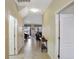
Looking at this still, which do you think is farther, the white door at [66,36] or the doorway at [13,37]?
the doorway at [13,37]

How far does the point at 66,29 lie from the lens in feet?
17.7

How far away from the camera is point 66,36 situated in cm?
537

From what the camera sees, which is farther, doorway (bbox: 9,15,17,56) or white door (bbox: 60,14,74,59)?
doorway (bbox: 9,15,17,56)

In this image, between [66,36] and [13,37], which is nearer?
[66,36]

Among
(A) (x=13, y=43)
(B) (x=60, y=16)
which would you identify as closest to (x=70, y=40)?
(B) (x=60, y=16)

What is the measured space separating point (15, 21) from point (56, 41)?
10.00 ft

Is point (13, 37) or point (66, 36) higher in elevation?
point (66, 36)

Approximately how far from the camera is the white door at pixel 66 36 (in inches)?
207

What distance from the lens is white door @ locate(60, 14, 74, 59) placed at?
17.3ft

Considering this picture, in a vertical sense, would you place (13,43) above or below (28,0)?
below
